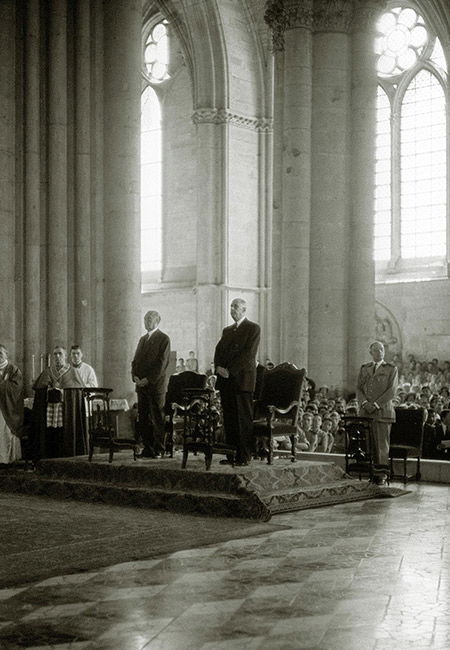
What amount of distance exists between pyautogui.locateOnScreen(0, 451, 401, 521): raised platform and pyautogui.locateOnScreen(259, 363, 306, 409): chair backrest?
2.14 feet

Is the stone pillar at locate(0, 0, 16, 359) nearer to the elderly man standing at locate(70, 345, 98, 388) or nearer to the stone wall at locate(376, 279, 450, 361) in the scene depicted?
the elderly man standing at locate(70, 345, 98, 388)

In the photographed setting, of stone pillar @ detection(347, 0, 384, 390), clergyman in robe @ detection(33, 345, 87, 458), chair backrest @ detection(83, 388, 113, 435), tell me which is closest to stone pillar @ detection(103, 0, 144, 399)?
clergyman in robe @ detection(33, 345, 87, 458)

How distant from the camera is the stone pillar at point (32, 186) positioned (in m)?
13.8

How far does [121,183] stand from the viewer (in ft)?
48.1

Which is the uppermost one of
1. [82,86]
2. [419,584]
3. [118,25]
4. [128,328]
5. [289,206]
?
[118,25]

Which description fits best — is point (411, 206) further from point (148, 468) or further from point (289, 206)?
point (148, 468)

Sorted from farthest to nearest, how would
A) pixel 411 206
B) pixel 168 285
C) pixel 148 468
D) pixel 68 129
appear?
pixel 168 285
pixel 411 206
pixel 68 129
pixel 148 468

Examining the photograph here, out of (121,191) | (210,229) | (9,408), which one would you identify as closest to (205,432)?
(9,408)

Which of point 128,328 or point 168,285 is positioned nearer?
point 128,328

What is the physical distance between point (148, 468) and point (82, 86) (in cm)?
673

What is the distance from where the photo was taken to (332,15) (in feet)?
53.6

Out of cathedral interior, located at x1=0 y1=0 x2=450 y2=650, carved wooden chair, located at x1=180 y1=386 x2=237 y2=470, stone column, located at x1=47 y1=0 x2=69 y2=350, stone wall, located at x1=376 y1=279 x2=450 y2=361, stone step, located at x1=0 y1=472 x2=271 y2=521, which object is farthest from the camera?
stone wall, located at x1=376 y1=279 x2=450 y2=361

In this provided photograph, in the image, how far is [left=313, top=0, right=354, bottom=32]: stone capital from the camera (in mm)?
16328

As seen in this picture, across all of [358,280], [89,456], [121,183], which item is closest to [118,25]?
[121,183]
